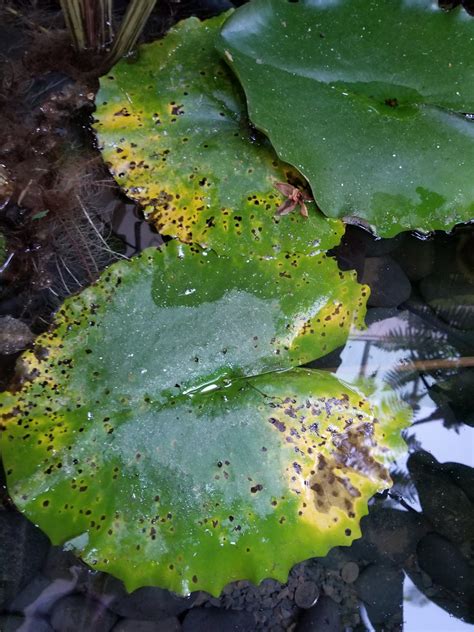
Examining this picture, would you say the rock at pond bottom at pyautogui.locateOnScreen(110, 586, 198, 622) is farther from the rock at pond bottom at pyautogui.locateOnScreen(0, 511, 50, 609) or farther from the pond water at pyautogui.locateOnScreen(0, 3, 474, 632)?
the rock at pond bottom at pyautogui.locateOnScreen(0, 511, 50, 609)

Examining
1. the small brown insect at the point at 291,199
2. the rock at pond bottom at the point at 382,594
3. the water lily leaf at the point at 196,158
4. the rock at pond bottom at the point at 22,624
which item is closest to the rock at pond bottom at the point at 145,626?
the rock at pond bottom at the point at 22,624

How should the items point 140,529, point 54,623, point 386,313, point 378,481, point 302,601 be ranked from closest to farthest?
point 140,529
point 378,481
point 54,623
point 302,601
point 386,313

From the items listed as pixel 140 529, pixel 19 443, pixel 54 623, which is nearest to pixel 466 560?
pixel 140 529

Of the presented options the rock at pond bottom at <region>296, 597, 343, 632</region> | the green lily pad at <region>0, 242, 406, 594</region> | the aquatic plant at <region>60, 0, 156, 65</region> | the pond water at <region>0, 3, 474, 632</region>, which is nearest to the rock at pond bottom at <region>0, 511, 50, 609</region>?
the pond water at <region>0, 3, 474, 632</region>

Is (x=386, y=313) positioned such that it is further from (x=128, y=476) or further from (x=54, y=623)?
(x=54, y=623)

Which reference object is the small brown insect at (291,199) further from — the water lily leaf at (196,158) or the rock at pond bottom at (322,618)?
the rock at pond bottom at (322,618)
